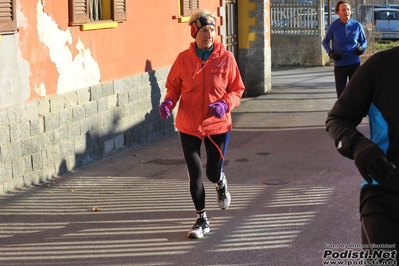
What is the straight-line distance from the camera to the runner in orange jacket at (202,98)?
714 cm

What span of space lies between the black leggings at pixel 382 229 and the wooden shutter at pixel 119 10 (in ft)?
26.9

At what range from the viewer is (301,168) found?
34.4 ft

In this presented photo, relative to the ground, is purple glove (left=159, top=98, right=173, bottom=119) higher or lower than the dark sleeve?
lower

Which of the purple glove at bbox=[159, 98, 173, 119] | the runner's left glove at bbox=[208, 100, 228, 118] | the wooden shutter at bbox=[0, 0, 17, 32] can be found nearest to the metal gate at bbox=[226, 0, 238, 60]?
the wooden shutter at bbox=[0, 0, 17, 32]

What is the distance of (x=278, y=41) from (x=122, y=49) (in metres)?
14.1

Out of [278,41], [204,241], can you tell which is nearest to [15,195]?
[204,241]

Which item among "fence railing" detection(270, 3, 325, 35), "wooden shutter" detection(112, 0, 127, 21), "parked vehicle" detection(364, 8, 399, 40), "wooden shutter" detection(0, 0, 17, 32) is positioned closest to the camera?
"wooden shutter" detection(0, 0, 17, 32)

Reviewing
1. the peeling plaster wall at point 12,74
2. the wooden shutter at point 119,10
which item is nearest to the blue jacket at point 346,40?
the wooden shutter at point 119,10

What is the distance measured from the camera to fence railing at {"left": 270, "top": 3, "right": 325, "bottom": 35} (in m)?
24.7

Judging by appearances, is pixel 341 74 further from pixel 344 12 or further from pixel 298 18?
pixel 298 18

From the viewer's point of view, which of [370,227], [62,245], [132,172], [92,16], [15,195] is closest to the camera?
[370,227]

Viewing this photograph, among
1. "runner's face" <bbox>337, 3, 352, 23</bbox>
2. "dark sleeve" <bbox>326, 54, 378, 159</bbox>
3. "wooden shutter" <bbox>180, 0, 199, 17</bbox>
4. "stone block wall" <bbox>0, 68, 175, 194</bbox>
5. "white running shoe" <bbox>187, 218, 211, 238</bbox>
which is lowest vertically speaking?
"white running shoe" <bbox>187, 218, 211, 238</bbox>

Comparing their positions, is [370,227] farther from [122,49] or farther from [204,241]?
[122,49]

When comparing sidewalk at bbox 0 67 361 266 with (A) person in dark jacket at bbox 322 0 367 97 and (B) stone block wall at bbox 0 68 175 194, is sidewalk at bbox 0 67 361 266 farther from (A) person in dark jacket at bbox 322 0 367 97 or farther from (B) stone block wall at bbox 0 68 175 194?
(A) person in dark jacket at bbox 322 0 367 97
